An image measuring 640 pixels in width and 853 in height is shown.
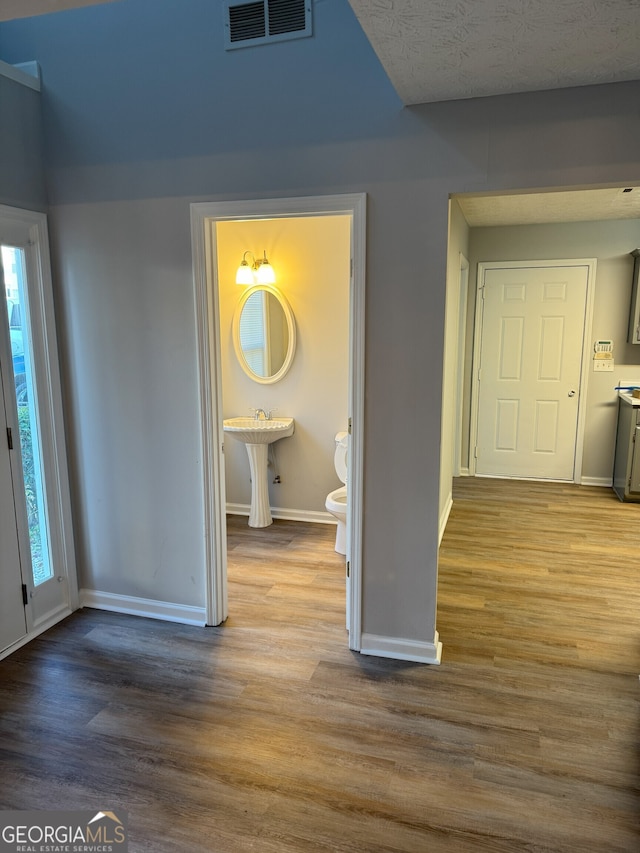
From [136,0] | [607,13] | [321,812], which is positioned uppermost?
[136,0]

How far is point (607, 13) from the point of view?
161 centimetres

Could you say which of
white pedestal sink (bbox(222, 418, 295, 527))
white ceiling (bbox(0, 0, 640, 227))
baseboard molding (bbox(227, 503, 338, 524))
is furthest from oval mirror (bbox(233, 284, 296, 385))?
white ceiling (bbox(0, 0, 640, 227))

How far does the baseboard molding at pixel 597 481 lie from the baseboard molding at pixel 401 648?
142 inches

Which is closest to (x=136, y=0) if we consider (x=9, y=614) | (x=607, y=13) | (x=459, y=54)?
(x=459, y=54)

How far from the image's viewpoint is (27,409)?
282 centimetres

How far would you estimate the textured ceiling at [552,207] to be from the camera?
13.8 feet

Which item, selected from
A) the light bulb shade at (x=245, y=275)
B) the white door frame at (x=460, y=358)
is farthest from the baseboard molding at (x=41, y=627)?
the white door frame at (x=460, y=358)

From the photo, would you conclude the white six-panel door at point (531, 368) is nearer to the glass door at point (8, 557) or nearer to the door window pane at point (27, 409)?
the door window pane at point (27, 409)

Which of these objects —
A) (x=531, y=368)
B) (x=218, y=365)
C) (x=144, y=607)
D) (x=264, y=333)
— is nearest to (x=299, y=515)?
(x=264, y=333)

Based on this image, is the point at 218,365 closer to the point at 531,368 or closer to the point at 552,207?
the point at 552,207

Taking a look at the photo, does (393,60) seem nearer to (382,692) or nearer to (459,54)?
(459,54)

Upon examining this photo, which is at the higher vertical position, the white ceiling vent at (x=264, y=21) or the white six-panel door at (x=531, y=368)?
the white ceiling vent at (x=264, y=21)

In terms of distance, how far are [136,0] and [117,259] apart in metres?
1.16

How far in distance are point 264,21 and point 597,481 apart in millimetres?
4935
